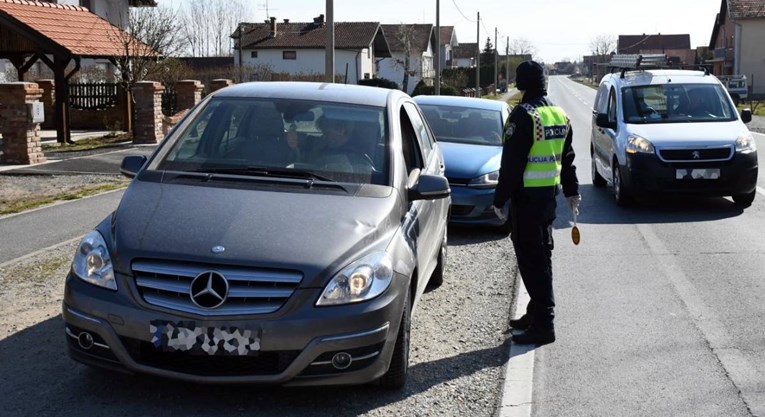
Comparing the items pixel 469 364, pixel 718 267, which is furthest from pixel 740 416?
pixel 718 267

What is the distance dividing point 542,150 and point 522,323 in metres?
1.23

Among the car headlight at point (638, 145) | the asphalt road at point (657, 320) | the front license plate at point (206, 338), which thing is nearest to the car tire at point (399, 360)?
the asphalt road at point (657, 320)

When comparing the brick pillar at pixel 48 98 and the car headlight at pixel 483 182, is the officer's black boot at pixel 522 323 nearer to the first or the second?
the car headlight at pixel 483 182

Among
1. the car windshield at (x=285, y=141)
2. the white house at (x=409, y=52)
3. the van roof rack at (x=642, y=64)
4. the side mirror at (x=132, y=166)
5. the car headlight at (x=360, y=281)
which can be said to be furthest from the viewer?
the white house at (x=409, y=52)

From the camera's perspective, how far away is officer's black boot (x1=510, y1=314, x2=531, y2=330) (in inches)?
262

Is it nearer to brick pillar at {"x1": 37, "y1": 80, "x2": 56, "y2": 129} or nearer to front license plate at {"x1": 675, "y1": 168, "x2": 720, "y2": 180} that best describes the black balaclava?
front license plate at {"x1": 675, "y1": 168, "x2": 720, "y2": 180}

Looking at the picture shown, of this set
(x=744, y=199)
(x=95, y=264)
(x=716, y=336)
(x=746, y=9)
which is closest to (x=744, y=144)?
(x=744, y=199)

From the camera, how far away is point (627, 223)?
12.0 m

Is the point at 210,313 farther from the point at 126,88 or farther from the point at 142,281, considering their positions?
the point at 126,88

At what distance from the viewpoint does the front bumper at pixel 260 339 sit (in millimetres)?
4680

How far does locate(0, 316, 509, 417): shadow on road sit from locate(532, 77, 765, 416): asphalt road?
84 cm

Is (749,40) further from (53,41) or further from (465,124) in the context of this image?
(465,124)

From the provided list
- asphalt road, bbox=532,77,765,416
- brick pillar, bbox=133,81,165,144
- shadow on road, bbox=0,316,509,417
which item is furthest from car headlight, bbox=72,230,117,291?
brick pillar, bbox=133,81,165,144

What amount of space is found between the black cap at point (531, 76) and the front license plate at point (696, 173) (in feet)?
21.4
